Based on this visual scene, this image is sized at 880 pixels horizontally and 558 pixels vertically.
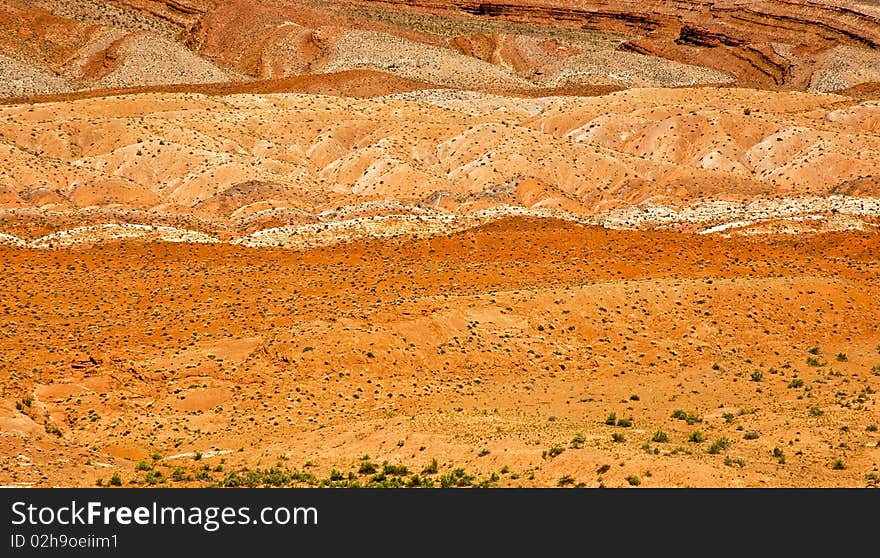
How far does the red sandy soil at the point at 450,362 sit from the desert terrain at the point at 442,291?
96 mm

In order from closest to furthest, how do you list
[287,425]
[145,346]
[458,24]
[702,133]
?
[287,425], [145,346], [702,133], [458,24]

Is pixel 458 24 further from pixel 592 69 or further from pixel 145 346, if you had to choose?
pixel 145 346

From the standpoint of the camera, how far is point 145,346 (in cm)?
2642

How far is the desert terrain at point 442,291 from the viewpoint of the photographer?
20.5 metres

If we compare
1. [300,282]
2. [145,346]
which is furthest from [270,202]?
[145,346]

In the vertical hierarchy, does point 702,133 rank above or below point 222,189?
above

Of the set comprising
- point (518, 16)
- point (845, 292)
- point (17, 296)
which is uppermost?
point (518, 16)

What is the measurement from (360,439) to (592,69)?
284 feet

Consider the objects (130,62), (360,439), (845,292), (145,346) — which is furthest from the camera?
(130,62)

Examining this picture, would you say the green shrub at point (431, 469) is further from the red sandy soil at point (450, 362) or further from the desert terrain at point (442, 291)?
the red sandy soil at point (450, 362)

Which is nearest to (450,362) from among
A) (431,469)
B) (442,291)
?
(442,291)

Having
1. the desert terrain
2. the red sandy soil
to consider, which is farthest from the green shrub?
the red sandy soil

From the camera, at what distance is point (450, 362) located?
26141 mm

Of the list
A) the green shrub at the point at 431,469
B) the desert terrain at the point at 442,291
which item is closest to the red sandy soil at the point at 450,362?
the desert terrain at the point at 442,291
